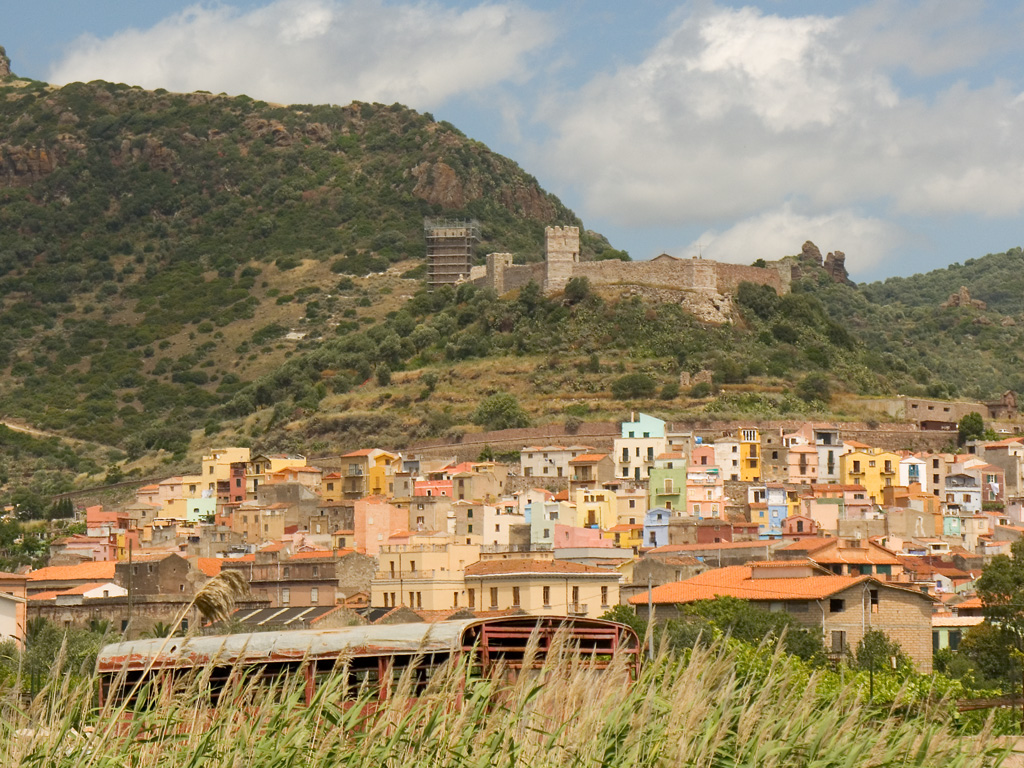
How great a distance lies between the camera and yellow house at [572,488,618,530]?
59.4 m

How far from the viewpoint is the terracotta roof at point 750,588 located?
124 ft

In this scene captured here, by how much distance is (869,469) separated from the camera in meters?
67.8

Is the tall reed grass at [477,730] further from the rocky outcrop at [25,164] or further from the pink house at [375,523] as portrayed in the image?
the rocky outcrop at [25,164]

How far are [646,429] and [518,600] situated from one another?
27091 millimetres

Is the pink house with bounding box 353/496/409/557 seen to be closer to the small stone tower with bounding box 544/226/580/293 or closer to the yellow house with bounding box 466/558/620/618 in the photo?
the yellow house with bounding box 466/558/620/618

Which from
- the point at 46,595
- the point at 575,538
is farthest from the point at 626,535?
the point at 46,595

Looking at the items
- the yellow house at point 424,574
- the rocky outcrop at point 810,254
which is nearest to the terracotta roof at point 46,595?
the yellow house at point 424,574

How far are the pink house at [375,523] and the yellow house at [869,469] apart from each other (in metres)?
17.7

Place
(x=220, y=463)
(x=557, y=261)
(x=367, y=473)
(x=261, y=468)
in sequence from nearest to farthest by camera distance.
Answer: (x=367, y=473) → (x=261, y=468) → (x=220, y=463) → (x=557, y=261)

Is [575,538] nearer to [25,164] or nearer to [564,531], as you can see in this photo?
[564,531]

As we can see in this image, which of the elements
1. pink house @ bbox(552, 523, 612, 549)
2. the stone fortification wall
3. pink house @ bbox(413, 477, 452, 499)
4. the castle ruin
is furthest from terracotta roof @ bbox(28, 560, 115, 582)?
the stone fortification wall

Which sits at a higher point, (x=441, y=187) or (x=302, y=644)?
(x=441, y=187)

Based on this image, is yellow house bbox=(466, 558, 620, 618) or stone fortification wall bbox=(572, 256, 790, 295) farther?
stone fortification wall bbox=(572, 256, 790, 295)

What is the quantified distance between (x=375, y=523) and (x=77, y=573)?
9.91 metres
